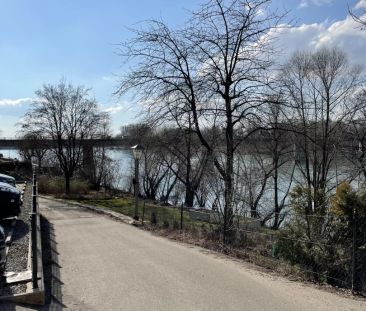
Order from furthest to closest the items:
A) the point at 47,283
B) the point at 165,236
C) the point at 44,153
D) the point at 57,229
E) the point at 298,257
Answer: the point at 44,153 < the point at 57,229 < the point at 165,236 < the point at 298,257 < the point at 47,283

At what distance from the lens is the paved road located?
6.91m

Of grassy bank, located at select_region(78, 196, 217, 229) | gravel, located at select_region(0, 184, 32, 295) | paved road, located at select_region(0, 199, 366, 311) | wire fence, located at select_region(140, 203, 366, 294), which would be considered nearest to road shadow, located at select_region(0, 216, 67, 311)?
paved road, located at select_region(0, 199, 366, 311)

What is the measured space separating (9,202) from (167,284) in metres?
8.08

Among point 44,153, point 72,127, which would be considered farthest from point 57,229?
point 44,153

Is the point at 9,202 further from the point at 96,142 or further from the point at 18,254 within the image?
the point at 96,142

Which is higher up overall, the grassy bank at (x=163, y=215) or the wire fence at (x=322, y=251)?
the wire fence at (x=322, y=251)

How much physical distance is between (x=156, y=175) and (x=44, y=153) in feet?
51.6

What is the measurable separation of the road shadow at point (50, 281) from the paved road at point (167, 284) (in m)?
0.05

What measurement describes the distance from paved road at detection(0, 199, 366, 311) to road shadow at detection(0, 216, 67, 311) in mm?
47

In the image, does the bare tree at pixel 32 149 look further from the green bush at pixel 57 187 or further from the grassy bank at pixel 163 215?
the grassy bank at pixel 163 215

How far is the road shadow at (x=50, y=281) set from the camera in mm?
6680

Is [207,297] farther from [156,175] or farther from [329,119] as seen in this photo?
[156,175]

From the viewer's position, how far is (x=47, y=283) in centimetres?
833

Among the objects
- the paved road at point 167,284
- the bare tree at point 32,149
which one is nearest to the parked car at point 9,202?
the paved road at point 167,284
